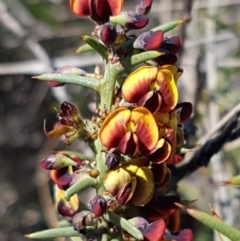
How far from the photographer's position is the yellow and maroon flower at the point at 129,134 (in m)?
0.88

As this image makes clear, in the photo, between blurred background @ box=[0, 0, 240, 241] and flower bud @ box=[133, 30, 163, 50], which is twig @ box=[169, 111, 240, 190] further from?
blurred background @ box=[0, 0, 240, 241]

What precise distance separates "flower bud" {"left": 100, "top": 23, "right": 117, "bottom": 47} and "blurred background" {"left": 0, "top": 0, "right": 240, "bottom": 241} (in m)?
1.07

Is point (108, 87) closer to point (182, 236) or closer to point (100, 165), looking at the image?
point (100, 165)

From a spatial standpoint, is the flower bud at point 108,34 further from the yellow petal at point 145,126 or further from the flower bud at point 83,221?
the flower bud at point 83,221

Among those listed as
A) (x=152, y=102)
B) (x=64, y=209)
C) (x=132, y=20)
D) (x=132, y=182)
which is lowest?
(x=64, y=209)

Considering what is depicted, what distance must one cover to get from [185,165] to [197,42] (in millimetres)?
1036

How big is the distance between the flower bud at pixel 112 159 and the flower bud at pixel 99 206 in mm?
49

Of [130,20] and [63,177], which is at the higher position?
[130,20]

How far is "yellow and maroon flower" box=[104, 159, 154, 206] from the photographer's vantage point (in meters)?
0.90

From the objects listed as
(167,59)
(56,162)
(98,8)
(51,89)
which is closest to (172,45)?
(167,59)

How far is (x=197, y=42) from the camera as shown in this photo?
227 centimetres

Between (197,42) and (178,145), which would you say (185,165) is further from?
(197,42)

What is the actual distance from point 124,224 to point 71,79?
23cm

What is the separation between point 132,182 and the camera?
0.90 meters
